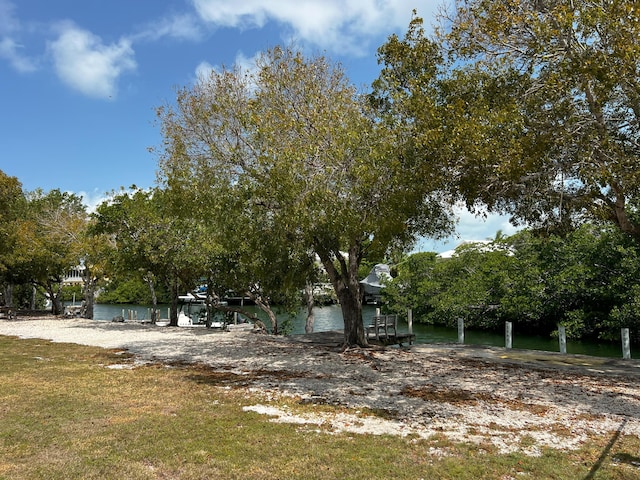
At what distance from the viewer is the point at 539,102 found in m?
9.56

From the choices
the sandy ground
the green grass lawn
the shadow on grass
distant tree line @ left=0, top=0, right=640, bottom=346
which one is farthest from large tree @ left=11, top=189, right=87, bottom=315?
the shadow on grass

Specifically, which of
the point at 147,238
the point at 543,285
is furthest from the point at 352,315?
the point at 543,285

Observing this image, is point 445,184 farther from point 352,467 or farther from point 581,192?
point 352,467

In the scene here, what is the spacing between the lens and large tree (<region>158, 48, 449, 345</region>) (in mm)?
10414

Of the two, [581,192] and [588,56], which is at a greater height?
[588,56]

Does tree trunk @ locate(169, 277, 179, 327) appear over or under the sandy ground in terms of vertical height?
over

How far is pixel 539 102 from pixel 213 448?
26.8 feet

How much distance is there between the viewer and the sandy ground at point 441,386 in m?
6.81

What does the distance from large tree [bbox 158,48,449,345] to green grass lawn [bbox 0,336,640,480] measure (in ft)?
13.8

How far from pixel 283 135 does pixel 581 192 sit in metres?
6.45

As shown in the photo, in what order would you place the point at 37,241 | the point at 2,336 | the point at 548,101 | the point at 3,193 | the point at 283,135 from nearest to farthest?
the point at 548,101
the point at 283,135
the point at 2,336
the point at 3,193
the point at 37,241

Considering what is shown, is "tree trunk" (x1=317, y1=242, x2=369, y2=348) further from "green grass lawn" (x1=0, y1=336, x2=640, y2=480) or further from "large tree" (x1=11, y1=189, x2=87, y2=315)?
"large tree" (x1=11, y1=189, x2=87, y2=315)

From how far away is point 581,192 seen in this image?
1078 centimetres

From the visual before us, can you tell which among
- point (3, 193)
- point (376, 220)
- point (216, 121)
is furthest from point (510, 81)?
point (3, 193)
